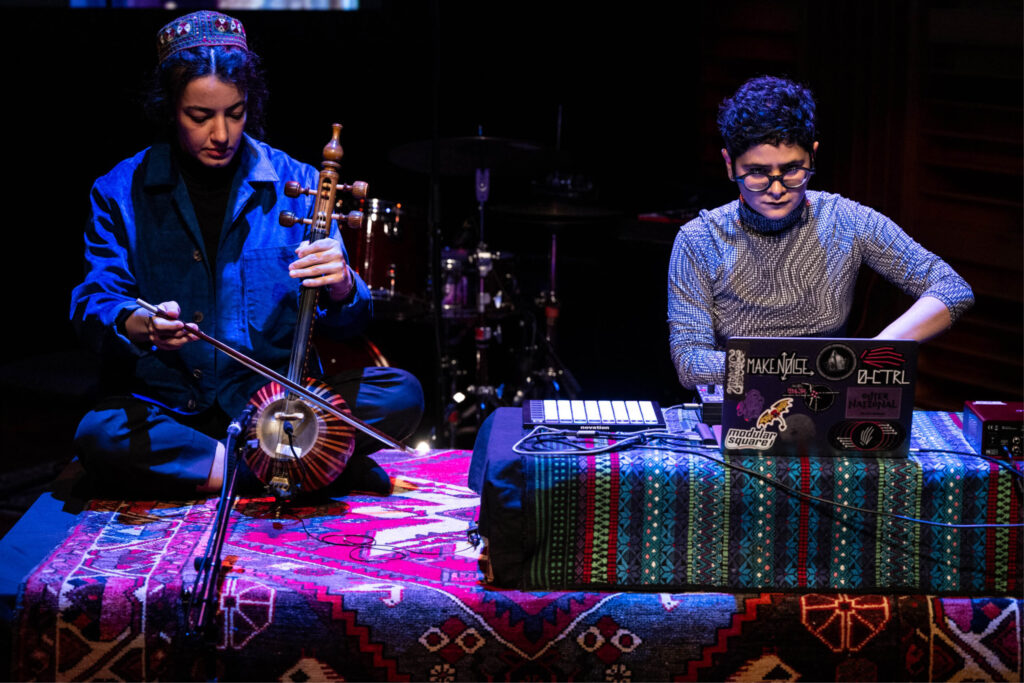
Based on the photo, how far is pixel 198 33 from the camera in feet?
9.68

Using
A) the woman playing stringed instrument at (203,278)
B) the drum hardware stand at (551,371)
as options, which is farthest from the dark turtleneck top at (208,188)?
the drum hardware stand at (551,371)

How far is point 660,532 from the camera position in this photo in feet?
7.74

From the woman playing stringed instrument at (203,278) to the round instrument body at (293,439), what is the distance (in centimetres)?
19

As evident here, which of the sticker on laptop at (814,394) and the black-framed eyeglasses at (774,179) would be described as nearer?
the sticker on laptop at (814,394)

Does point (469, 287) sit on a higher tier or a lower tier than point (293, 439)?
higher

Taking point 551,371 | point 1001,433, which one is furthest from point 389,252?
point 1001,433

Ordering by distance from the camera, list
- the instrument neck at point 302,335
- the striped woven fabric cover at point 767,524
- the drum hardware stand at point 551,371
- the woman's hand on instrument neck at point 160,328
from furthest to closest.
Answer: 1. the drum hardware stand at point 551,371
2. the instrument neck at point 302,335
3. the woman's hand on instrument neck at point 160,328
4. the striped woven fabric cover at point 767,524

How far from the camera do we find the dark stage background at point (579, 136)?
14.7ft

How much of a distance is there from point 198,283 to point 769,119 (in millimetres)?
1537

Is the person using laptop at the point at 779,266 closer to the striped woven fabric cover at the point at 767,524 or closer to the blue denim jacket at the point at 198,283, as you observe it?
the striped woven fabric cover at the point at 767,524

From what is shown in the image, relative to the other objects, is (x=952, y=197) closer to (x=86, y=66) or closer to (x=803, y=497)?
(x=803, y=497)

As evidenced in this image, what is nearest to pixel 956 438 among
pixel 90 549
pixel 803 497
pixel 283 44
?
pixel 803 497

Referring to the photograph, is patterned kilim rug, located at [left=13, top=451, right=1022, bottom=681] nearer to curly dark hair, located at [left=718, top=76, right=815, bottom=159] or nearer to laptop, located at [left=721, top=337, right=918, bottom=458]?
laptop, located at [left=721, top=337, right=918, bottom=458]

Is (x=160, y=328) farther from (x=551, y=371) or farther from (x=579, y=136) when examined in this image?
(x=579, y=136)
